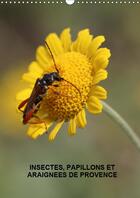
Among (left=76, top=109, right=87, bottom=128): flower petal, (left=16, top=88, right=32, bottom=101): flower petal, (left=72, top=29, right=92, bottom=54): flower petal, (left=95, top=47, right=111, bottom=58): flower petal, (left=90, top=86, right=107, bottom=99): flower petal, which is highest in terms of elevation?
(left=72, top=29, right=92, bottom=54): flower petal

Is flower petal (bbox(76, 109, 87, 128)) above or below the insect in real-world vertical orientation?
below

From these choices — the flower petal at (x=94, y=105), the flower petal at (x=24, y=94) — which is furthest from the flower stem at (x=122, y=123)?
the flower petal at (x=24, y=94)

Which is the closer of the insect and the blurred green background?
the insect

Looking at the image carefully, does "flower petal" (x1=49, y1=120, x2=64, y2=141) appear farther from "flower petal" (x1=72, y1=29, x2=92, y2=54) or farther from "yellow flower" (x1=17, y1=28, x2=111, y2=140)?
"flower petal" (x1=72, y1=29, x2=92, y2=54)

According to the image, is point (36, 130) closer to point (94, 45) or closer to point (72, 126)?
point (72, 126)

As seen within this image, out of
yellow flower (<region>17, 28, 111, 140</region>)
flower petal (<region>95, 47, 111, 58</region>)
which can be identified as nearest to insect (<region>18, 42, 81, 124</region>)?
yellow flower (<region>17, 28, 111, 140</region>)

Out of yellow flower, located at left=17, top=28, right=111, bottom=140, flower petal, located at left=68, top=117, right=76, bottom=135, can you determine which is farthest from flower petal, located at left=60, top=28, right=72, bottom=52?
flower petal, located at left=68, top=117, right=76, bottom=135

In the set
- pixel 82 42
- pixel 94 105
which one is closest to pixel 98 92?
pixel 94 105

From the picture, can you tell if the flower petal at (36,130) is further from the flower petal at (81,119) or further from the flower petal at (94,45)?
the flower petal at (94,45)
